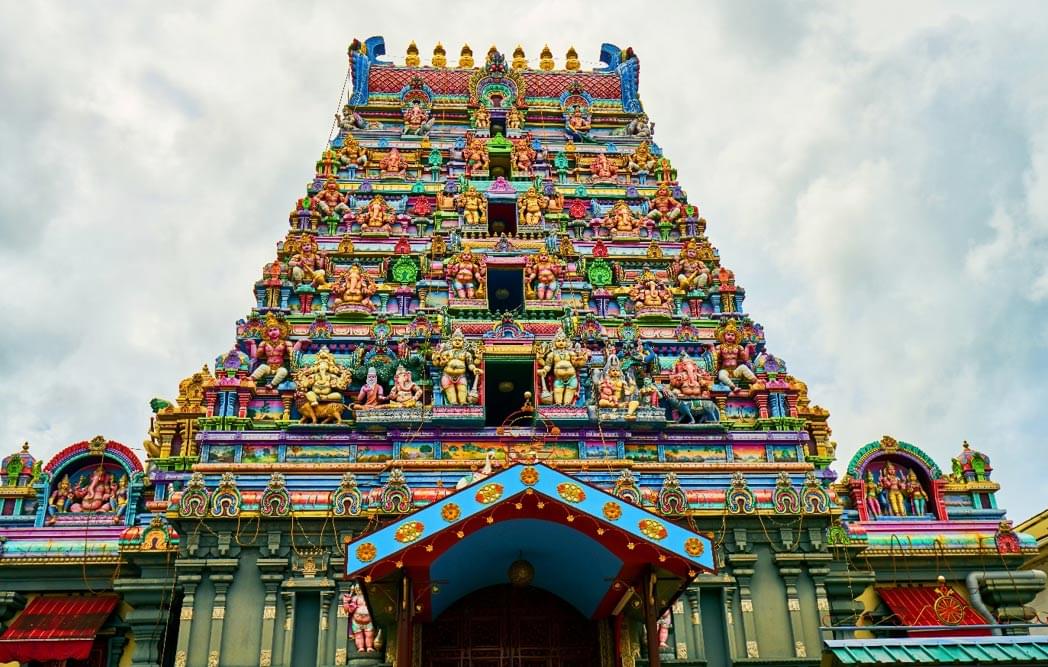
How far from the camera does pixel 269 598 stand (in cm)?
1834

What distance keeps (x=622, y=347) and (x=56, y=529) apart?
45.3ft

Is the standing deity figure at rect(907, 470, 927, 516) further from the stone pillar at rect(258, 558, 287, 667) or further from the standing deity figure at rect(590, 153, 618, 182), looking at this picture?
the stone pillar at rect(258, 558, 287, 667)

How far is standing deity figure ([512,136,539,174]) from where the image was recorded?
29.6m

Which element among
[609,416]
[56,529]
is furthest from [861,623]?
[56,529]

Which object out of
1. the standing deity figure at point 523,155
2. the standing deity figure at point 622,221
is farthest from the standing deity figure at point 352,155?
the standing deity figure at point 622,221

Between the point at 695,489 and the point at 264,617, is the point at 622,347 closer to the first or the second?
the point at 695,489

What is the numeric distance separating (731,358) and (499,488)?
432 inches

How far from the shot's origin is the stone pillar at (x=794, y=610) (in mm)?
18438

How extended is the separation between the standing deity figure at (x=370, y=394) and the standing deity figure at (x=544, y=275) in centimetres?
496

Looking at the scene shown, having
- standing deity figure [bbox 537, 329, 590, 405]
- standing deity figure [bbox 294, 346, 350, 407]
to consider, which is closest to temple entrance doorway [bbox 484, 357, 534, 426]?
standing deity figure [bbox 537, 329, 590, 405]

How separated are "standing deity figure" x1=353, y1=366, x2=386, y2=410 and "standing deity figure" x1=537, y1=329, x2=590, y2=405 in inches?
146

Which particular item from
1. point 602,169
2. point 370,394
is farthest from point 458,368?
point 602,169

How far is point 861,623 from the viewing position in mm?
21250

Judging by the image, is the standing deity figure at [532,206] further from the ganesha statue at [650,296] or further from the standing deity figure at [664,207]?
the ganesha statue at [650,296]
